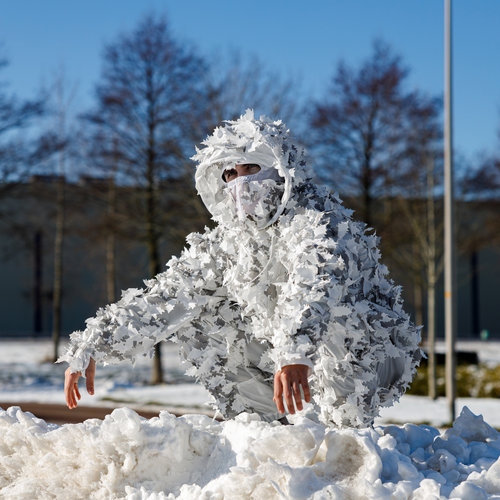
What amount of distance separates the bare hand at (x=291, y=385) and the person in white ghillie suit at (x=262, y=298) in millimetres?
335

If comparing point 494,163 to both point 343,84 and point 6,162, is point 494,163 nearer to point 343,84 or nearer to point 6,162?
point 343,84

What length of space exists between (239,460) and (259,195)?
1236 mm

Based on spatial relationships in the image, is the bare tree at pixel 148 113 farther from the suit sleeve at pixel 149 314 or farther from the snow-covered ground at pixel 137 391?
the suit sleeve at pixel 149 314

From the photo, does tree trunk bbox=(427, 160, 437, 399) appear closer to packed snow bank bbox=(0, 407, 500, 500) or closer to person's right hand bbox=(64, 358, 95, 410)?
packed snow bank bbox=(0, 407, 500, 500)

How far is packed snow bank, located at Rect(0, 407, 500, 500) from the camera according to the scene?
2.51 meters

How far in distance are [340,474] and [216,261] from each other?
52.7 inches

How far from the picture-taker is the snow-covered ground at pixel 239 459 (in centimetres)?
251

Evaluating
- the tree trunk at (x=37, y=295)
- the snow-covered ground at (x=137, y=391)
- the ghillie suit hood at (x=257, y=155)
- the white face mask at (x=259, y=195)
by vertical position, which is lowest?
the snow-covered ground at (x=137, y=391)

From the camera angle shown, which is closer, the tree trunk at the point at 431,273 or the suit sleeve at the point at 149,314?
the suit sleeve at the point at 149,314

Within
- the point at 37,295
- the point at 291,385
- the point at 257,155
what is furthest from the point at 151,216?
the point at 291,385

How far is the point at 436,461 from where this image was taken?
9.41 ft

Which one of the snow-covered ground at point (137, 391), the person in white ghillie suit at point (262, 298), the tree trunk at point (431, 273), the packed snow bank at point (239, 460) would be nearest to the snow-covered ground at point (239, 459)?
the packed snow bank at point (239, 460)

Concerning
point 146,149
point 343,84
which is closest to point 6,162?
point 146,149

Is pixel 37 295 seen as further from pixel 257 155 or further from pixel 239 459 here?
pixel 239 459
